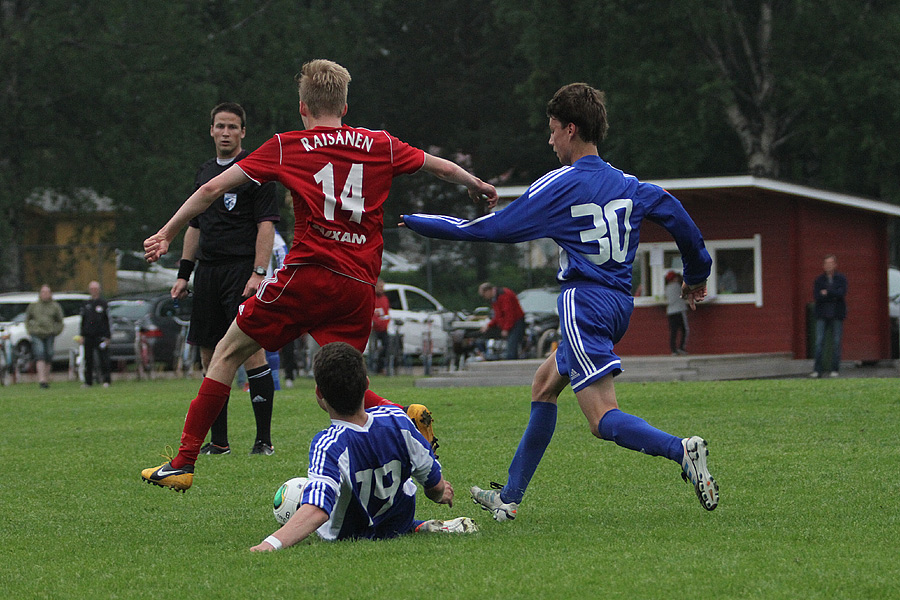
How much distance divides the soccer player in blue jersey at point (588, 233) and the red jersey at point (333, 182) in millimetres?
412

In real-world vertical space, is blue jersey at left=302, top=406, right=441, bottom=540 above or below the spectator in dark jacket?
below

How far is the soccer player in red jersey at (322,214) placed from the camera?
19.6ft

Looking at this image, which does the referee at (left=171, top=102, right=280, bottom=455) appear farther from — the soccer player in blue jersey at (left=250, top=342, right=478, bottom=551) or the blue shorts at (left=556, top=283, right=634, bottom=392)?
the soccer player in blue jersey at (left=250, top=342, right=478, bottom=551)

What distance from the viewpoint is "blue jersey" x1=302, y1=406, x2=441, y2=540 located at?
5.08m

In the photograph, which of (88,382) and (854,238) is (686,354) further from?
(88,382)

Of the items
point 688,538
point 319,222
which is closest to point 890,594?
point 688,538

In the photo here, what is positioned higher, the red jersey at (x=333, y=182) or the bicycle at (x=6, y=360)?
the red jersey at (x=333, y=182)

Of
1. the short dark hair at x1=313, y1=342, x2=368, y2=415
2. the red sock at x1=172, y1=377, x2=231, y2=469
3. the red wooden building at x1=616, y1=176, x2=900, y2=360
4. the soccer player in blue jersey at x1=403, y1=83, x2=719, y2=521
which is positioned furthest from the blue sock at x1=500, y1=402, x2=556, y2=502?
the red wooden building at x1=616, y1=176, x2=900, y2=360

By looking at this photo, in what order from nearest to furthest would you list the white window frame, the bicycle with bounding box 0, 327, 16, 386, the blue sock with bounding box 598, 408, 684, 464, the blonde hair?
the blue sock with bounding box 598, 408, 684, 464, the blonde hair, the white window frame, the bicycle with bounding box 0, 327, 16, 386

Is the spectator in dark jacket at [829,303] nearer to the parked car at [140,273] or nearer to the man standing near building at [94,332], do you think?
the man standing near building at [94,332]

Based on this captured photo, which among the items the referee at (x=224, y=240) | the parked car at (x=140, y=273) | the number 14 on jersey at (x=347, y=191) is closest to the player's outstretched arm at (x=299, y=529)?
the number 14 on jersey at (x=347, y=191)

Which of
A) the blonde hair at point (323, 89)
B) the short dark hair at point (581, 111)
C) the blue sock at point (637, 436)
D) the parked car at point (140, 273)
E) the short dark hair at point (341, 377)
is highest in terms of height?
the parked car at point (140, 273)

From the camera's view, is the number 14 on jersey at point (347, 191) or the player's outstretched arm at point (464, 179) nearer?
the number 14 on jersey at point (347, 191)

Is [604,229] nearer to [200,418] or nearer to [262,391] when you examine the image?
[200,418]
